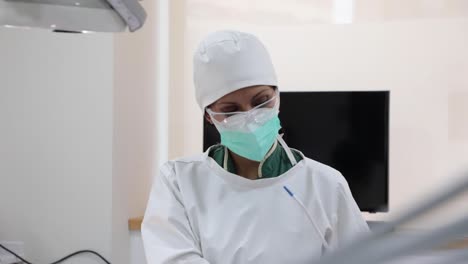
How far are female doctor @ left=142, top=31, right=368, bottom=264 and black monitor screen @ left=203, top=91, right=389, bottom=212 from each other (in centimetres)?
89

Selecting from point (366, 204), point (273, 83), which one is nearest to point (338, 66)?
point (366, 204)

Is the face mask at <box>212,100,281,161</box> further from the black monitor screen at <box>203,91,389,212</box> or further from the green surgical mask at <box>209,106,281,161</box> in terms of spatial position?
the black monitor screen at <box>203,91,389,212</box>

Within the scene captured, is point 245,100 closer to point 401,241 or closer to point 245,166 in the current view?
point 245,166

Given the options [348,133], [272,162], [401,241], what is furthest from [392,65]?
[401,241]

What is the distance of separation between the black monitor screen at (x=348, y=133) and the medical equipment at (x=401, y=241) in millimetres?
1854

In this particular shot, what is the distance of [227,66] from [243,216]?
32 centimetres

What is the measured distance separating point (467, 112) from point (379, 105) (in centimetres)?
36

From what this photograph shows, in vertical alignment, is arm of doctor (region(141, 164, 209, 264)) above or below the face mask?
below

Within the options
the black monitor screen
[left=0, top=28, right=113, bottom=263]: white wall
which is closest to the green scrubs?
[left=0, top=28, right=113, bottom=263]: white wall

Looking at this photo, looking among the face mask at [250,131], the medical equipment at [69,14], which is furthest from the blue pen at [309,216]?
the medical equipment at [69,14]

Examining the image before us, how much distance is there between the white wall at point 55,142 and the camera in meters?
1.84

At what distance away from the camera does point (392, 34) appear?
88.7 inches

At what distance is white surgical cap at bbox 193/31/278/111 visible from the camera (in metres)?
1.16

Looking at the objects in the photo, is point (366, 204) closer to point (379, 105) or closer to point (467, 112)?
point (379, 105)
